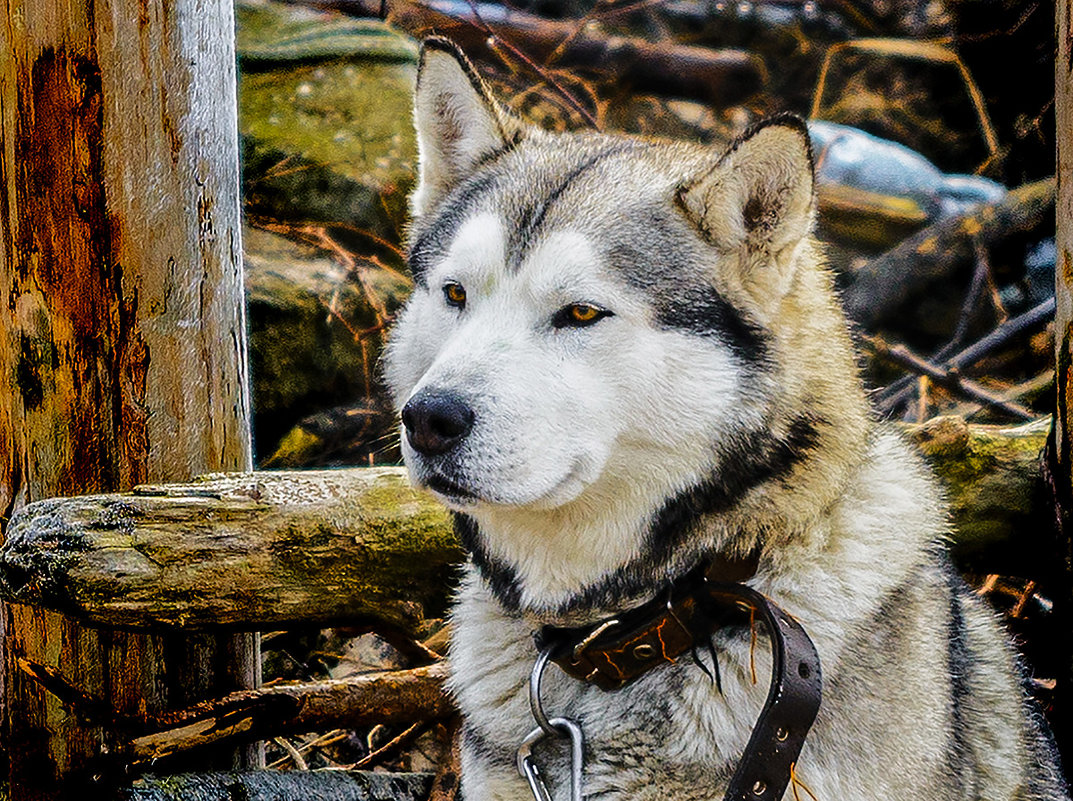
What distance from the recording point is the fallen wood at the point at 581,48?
7.43 metres

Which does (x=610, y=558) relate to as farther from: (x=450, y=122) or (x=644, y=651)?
(x=450, y=122)

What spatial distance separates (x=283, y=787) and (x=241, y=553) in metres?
0.77

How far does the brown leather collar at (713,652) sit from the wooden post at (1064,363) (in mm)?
1435

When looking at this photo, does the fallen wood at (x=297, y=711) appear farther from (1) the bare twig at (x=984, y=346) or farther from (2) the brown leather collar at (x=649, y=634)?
(1) the bare twig at (x=984, y=346)

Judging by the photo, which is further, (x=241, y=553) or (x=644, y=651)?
(x=241, y=553)

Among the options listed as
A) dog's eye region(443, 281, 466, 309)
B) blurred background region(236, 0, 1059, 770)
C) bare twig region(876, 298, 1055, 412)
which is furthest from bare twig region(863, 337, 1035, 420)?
dog's eye region(443, 281, 466, 309)

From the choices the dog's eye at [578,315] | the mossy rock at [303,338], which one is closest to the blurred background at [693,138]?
the mossy rock at [303,338]

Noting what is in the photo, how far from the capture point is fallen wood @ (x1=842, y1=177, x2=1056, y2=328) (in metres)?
6.75

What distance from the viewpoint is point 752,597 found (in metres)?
2.26

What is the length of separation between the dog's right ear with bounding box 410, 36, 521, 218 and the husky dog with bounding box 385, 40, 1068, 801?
0.27 meters

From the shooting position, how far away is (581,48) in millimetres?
8320

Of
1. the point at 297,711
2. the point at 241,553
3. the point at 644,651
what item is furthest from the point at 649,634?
the point at 297,711

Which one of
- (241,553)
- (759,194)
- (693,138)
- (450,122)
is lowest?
(241,553)

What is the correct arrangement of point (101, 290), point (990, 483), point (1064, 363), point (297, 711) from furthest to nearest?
1. point (990, 483)
2. point (1064, 363)
3. point (297, 711)
4. point (101, 290)
